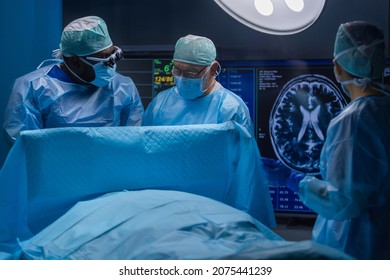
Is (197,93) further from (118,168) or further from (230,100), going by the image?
(118,168)

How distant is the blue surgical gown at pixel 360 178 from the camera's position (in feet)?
5.49

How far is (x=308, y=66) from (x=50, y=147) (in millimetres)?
1600

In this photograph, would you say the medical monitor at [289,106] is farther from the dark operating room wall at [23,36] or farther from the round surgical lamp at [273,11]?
the dark operating room wall at [23,36]

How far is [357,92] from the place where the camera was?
1797 millimetres

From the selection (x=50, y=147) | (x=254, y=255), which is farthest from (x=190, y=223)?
(x=50, y=147)

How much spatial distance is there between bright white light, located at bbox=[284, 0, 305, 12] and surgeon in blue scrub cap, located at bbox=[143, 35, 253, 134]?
393mm

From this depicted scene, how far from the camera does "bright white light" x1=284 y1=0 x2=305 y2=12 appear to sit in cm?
254

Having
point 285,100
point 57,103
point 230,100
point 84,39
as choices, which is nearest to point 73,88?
point 57,103

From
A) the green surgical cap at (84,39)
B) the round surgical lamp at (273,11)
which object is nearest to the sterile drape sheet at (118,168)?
the green surgical cap at (84,39)

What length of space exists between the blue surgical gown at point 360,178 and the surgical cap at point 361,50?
92 mm

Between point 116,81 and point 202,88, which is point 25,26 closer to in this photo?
point 116,81

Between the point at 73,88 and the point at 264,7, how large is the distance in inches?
36.7

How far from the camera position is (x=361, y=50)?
1.76m

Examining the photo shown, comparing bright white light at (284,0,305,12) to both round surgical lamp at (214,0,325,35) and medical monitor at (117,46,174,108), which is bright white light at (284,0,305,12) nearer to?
round surgical lamp at (214,0,325,35)
